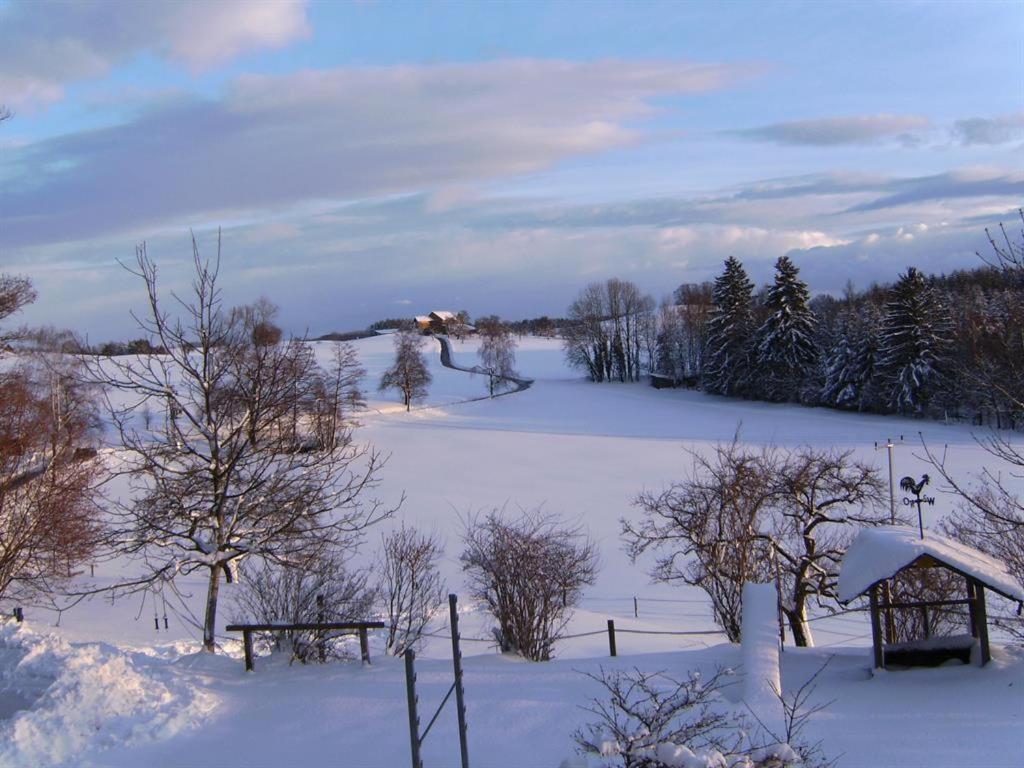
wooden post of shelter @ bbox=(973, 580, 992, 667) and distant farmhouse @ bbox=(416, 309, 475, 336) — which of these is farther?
distant farmhouse @ bbox=(416, 309, 475, 336)

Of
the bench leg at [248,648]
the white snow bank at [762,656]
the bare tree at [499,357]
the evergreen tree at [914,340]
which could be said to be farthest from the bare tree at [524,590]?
the bare tree at [499,357]

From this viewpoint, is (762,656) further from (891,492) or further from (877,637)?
(891,492)

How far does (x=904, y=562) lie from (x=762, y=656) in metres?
2.45

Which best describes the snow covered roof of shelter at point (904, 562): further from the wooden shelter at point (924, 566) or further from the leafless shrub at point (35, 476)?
the leafless shrub at point (35, 476)

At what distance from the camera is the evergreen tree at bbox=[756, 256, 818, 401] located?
60688 mm

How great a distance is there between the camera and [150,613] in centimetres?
2077

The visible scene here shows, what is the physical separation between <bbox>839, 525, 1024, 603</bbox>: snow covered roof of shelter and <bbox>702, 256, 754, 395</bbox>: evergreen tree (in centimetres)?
5605

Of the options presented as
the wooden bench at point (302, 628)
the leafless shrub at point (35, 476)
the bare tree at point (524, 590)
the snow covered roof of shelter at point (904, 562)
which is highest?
the leafless shrub at point (35, 476)

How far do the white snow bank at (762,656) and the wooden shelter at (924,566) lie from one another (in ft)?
4.48

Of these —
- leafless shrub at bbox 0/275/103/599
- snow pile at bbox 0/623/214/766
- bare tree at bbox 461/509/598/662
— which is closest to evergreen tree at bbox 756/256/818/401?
bare tree at bbox 461/509/598/662

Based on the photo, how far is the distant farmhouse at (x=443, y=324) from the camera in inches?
4941

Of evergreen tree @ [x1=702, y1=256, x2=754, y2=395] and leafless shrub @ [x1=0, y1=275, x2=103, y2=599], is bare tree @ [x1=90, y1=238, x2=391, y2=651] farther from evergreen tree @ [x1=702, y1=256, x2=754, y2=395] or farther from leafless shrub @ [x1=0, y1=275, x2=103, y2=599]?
evergreen tree @ [x1=702, y1=256, x2=754, y2=395]

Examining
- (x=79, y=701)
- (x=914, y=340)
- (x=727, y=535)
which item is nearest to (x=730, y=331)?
A: (x=914, y=340)

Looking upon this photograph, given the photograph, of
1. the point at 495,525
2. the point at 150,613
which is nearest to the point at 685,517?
the point at 495,525
